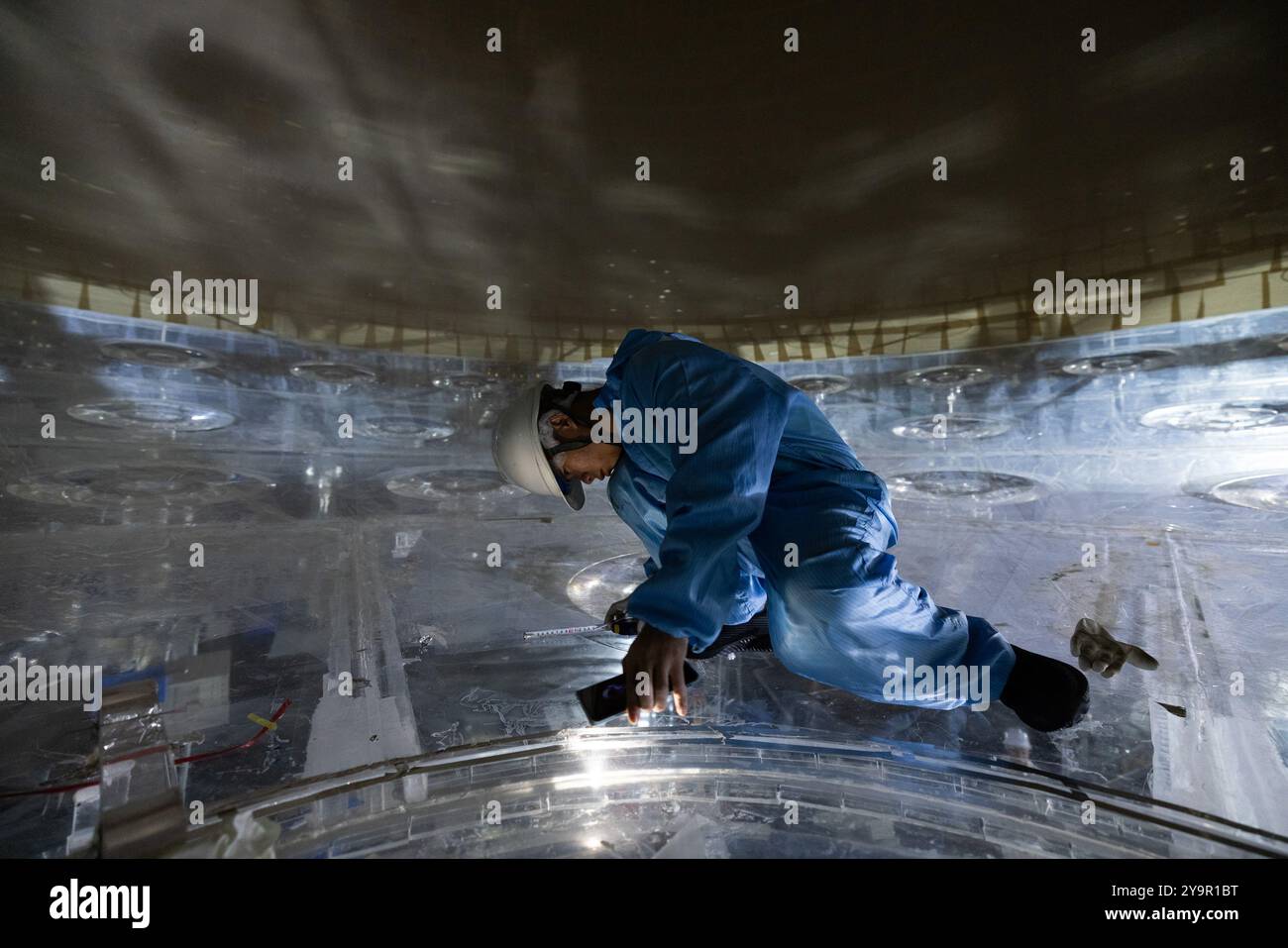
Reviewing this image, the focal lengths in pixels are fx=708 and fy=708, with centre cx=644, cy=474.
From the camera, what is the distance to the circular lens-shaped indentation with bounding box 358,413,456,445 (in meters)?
4.45

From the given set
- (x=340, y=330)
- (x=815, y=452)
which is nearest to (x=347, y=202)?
(x=340, y=330)

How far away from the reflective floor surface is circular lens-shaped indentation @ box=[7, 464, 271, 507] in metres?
0.02

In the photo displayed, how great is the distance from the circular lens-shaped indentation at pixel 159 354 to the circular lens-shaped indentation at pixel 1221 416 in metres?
5.16

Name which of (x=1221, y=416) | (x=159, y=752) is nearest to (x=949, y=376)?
(x=1221, y=416)

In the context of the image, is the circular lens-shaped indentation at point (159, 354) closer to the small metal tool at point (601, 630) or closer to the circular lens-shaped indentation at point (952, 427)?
the small metal tool at point (601, 630)

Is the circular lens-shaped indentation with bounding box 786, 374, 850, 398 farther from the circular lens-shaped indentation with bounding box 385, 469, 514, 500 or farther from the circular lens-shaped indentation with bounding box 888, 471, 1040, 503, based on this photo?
the circular lens-shaped indentation with bounding box 385, 469, 514, 500

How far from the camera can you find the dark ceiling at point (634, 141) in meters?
2.82

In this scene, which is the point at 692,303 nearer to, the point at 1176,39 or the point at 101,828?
the point at 1176,39

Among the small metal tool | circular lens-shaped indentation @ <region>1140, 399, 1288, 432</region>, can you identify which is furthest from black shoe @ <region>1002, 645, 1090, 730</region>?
circular lens-shaped indentation @ <region>1140, 399, 1288, 432</region>

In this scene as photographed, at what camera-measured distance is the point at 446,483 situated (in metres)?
4.80

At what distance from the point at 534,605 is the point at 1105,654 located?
2.32 metres

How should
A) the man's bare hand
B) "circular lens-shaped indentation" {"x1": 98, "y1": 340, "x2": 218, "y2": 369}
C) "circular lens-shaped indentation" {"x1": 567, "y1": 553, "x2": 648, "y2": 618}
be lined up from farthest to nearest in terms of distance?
"circular lens-shaped indentation" {"x1": 98, "y1": 340, "x2": 218, "y2": 369}, "circular lens-shaped indentation" {"x1": 567, "y1": 553, "x2": 648, "y2": 618}, the man's bare hand

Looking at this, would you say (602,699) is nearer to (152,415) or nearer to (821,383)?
(821,383)

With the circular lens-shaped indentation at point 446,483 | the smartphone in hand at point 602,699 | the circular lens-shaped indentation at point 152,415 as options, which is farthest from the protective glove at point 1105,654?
the circular lens-shaped indentation at point 152,415
